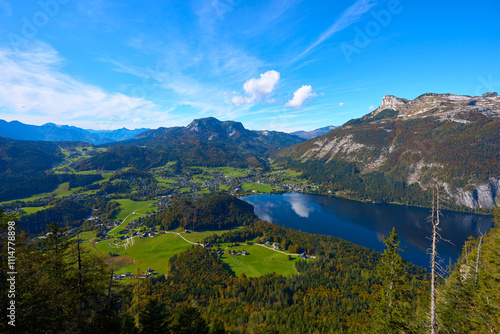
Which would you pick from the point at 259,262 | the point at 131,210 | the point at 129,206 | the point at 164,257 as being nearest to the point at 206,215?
the point at 164,257

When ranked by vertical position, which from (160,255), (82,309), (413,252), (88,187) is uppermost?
(82,309)

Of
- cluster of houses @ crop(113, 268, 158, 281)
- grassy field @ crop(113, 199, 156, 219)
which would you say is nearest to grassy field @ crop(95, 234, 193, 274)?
cluster of houses @ crop(113, 268, 158, 281)

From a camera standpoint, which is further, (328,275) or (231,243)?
(231,243)

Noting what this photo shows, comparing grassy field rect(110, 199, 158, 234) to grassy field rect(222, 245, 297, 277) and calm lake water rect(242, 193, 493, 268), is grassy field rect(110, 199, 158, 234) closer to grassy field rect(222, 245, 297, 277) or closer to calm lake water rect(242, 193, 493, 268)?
grassy field rect(222, 245, 297, 277)

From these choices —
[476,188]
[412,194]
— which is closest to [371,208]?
[412,194]

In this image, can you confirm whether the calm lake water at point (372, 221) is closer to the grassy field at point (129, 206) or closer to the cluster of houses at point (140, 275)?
the cluster of houses at point (140, 275)

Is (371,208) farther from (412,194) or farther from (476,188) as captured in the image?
(476,188)

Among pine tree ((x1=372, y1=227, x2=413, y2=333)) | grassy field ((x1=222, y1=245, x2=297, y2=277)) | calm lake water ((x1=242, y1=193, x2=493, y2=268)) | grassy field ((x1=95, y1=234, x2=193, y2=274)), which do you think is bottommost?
calm lake water ((x1=242, y1=193, x2=493, y2=268))
